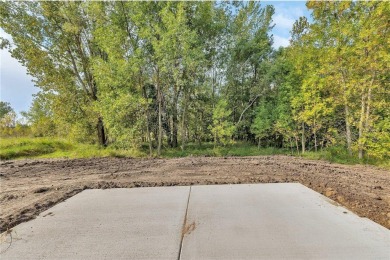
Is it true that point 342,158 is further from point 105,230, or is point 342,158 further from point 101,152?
point 101,152

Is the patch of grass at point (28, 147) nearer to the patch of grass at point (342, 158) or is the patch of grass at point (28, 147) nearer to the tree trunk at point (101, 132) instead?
the tree trunk at point (101, 132)

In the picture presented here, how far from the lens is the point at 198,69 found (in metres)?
10.3

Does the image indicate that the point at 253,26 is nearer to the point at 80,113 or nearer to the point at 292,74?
the point at 292,74

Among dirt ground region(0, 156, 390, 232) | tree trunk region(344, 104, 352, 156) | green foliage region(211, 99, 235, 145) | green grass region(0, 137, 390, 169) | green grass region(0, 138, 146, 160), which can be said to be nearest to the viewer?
dirt ground region(0, 156, 390, 232)

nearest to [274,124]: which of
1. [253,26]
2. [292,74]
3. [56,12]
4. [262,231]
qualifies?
[292,74]

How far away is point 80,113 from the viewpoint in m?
11.1

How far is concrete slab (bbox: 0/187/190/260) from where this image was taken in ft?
6.35

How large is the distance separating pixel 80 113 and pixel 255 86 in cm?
959

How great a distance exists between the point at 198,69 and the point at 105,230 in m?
8.94

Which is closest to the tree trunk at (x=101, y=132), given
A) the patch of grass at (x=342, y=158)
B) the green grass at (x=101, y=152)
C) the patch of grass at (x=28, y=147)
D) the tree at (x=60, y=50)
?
the tree at (x=60, y=50)

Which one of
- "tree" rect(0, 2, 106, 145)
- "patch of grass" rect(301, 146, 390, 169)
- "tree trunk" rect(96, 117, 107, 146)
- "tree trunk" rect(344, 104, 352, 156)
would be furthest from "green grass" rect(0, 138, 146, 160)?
"tree trunk" rect(344, 104, 352, 156)

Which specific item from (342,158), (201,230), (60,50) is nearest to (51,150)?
(60,50)

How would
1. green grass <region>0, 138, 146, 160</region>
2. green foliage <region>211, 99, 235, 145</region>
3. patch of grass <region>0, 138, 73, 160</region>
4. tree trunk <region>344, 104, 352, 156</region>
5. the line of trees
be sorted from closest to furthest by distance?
1. the line of trees
2. tree trunk <region>344, 104, 352, 156</region>
3. green grass <region>0, 138, 146, 160</region>
4. patch of grass <region>0, 138, 73, 160</region>
5. green foliage <region>211, 99, 235, 145</region>

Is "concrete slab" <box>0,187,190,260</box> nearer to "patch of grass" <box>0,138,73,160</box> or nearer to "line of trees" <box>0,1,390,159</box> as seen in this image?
"line of trees" <box>0,1,390,159</box>
